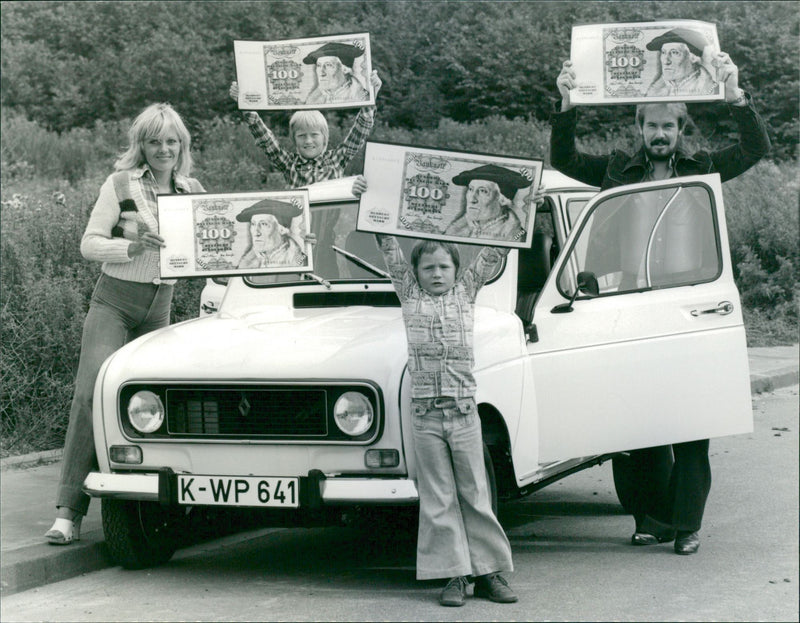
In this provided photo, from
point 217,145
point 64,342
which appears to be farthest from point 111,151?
point 64,342

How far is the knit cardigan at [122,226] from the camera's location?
7055 mm

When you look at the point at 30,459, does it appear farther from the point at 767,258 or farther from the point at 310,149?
the point at 767,258

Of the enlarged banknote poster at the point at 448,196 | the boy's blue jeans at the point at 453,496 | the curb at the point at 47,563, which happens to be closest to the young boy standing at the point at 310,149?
the enlarged banknote poster at the point at 448,196

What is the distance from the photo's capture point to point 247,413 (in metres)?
6.02

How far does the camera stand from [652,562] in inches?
257

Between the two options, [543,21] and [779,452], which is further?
[543,21]

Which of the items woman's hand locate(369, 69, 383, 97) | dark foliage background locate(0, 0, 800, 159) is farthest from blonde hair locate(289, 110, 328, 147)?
dark foliage background locate(0, 0, 800, 159)

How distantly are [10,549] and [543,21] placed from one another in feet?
50.6

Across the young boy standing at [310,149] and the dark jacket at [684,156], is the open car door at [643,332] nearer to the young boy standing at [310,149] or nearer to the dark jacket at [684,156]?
the dark jacket at [684,156]

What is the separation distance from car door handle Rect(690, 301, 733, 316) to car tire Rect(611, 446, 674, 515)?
0.88 meters

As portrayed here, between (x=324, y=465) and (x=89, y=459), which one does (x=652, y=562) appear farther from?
(x=89, y=459)

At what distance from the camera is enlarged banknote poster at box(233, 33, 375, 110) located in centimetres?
795

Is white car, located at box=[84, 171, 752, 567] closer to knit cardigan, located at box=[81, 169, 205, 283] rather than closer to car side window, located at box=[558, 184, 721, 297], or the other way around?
car side window, located at box=[558, 184, 721, 297]

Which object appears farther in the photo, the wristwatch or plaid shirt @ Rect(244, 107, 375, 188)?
plaid shirt @ Rect(244, 107, 375, 188)
